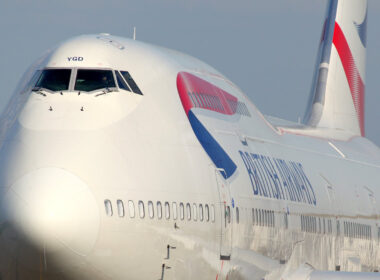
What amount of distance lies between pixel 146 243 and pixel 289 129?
502 inches

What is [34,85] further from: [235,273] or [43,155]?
[235,273]

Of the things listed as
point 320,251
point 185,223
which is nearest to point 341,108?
point 320,251

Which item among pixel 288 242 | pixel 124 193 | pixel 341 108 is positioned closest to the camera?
pixel 124 193

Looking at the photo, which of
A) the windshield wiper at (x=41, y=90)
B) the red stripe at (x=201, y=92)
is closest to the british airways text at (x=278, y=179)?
the red stripe at (x=201, y=92)

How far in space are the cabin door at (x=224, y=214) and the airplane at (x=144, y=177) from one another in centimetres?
4

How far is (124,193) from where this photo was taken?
15.1 metres

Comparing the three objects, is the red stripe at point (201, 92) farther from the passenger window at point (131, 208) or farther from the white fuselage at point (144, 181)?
the passenger window at point (131, 208)

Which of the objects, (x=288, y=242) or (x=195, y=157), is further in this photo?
(x=288, y=242)

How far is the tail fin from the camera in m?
37.9

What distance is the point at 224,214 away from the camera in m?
18.0

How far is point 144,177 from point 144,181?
0.25 ft

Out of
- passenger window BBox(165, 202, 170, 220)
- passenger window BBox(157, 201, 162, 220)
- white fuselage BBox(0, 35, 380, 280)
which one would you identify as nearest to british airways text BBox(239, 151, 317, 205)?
white fuselage BBox(0, 35, 380, 280)

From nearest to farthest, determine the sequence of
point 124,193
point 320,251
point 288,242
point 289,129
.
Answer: point 124,193 → point 288,242 → point 320,251 → point 289,129

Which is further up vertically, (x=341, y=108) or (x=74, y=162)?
(x=74, y=162)
